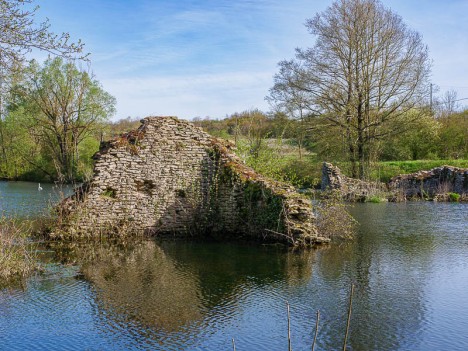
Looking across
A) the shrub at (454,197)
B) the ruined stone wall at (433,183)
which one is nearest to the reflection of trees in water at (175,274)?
the shrub at (454,197)

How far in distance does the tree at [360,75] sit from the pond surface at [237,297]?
18.1 meters

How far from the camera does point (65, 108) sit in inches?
1671

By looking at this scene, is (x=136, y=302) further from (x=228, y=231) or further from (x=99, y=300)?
(x=228, y=231)

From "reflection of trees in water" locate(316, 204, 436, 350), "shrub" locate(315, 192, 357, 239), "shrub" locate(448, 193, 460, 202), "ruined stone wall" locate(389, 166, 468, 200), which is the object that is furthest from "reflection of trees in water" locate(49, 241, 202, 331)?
"ruined stone wall" locate(389, 166, 468, 200)

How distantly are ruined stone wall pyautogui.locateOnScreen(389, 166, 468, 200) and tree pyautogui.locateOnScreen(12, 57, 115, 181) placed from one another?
83.3 ft

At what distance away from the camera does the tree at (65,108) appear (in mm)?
41625

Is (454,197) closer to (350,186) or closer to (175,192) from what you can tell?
(350,186)

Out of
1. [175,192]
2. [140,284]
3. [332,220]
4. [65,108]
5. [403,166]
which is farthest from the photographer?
[65,108]

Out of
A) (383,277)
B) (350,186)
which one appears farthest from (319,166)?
(383,277)

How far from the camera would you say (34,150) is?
4644cm

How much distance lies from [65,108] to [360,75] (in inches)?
961

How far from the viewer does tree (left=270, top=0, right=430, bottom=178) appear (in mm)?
31281

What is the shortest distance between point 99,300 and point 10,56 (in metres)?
5.30

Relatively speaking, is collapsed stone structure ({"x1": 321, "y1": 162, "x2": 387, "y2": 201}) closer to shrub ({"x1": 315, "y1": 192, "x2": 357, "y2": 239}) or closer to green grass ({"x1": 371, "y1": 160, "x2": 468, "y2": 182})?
green grass ({"x1": 371, "y1": 160, "x2": 468, "y2": 182})
